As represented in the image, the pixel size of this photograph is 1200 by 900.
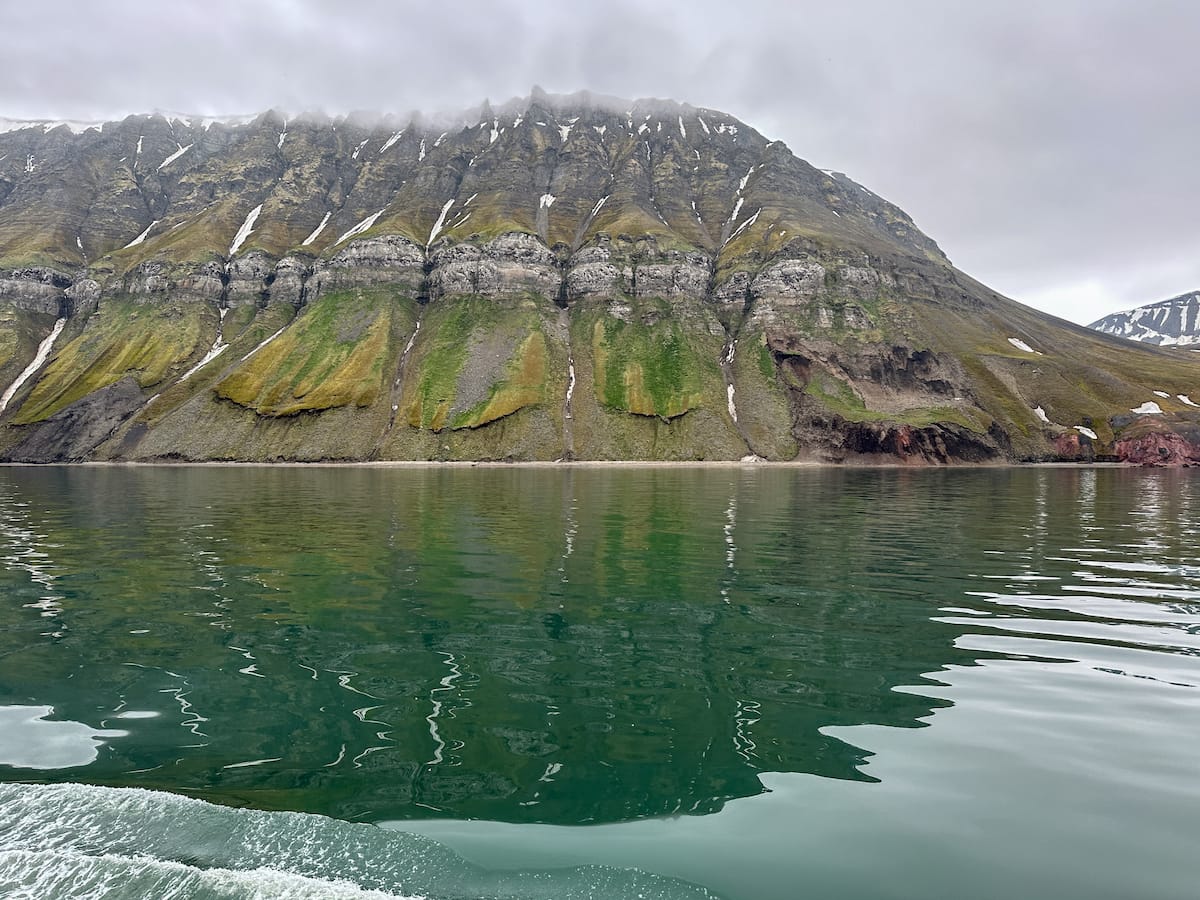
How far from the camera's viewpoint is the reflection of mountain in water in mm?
11383

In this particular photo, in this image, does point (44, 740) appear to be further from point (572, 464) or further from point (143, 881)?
point (572, 464)

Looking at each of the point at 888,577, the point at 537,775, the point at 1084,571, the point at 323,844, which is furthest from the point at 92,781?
the point at 1084,571

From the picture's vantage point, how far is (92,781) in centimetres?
1095

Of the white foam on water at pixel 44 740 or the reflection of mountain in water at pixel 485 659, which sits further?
the white foam on water at pixel 44 740

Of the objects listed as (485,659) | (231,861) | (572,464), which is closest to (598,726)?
(485,659)

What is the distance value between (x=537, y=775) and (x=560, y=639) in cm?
882

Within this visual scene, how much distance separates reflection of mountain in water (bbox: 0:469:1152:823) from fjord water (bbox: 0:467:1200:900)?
109 mm

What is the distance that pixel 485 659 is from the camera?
18219 mm

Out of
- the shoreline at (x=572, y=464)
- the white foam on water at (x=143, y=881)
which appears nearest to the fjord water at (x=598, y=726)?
the white foam on water at (x=143, y=881)

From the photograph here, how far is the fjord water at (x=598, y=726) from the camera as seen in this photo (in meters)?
8.52

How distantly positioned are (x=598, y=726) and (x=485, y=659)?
5566 millimetres

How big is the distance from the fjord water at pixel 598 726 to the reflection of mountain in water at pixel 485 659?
11cm

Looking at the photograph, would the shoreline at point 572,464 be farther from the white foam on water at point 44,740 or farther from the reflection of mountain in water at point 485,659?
the white foam on water at point 44,740

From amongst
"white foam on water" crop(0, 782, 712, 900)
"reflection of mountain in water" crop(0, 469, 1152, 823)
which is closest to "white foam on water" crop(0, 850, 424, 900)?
"white foam on water" crop(0, 782, 712, 900)
